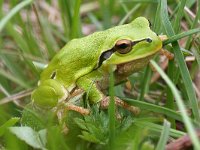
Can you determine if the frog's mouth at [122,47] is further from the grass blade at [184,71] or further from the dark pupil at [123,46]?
the grass blade at [184,71]

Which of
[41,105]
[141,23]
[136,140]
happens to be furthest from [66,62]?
[136,140]

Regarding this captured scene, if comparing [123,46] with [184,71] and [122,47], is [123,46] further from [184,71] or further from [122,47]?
[184,71]

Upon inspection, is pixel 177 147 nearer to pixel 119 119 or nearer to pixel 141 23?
pixel 119 119

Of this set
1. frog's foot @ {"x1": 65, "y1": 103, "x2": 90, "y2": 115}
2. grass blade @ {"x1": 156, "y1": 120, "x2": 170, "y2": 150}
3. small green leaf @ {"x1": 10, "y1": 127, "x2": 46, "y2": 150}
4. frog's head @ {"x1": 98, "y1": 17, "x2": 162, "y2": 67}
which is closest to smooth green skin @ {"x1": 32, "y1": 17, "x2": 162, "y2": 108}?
frog's head @ {"x1": 98, "y1": 17, "x2": 162, "y2": 67}

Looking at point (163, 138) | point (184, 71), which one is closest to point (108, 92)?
point (184, 71)

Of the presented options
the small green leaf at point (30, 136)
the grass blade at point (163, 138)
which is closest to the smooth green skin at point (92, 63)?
the small green leaf at point (30, 136)

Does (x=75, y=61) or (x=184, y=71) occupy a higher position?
(x=75, y=61)

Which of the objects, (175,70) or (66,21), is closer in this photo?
(175,70)
